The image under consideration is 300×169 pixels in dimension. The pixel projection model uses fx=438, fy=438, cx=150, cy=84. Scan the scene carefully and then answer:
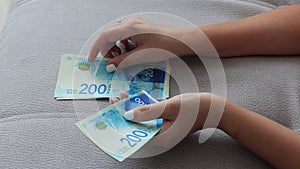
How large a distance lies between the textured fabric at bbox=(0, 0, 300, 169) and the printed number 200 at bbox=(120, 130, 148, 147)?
3 centimetres

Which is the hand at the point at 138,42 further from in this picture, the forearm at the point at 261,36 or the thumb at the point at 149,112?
the thumb at the point at 149,112

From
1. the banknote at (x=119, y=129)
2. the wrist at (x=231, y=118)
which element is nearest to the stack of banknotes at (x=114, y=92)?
the banknote at (x=119, y=129)

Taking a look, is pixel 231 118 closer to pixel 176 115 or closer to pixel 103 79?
pixel 176 115

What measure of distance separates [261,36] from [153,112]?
1.12 feet

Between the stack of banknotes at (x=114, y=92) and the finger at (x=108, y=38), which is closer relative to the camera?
the stack of banknotes at (x=114, y=92)

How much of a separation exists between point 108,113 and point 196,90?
0.19 meters

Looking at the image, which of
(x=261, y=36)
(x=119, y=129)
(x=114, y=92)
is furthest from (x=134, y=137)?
(x=261, y=36)

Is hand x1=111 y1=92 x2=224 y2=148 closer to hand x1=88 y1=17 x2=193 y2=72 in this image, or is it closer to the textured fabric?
the textured fabric

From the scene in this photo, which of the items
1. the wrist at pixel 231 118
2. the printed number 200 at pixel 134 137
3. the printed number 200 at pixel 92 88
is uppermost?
the printed number 200 at pixel 92 88

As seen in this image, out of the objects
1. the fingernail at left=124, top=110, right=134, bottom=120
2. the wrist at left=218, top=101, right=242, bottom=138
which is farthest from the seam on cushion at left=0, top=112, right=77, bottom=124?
the wrist at left=218, top=101, right=242, bottom=138

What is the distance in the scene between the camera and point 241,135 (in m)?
0.78

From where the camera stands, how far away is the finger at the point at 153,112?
752mm

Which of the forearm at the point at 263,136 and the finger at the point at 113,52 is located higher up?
the finger at the point at 113,52

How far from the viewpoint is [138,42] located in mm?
941
